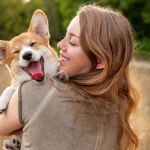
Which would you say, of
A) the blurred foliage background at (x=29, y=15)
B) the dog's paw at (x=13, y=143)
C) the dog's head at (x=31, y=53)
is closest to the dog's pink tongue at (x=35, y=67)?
the dog's head at (x=31, y=53)

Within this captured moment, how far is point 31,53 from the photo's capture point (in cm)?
396

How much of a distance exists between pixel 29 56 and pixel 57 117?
A: 1.61 ft

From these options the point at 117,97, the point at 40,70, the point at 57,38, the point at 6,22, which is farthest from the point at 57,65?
the point at 6,22

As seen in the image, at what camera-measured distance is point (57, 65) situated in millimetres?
4004

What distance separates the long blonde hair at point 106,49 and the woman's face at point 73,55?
1.1 inches

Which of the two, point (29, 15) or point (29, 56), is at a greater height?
point (29, 56)

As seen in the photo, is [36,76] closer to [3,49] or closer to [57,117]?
[57,117]

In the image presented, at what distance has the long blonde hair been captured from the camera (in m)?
3.69

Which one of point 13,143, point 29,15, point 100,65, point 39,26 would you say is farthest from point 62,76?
point 29,15

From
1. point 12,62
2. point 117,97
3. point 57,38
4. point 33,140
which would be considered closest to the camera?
point 33,140

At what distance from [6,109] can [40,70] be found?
0.31m

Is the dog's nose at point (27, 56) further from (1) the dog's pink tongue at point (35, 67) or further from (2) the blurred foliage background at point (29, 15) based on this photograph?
(2) the blurred foliage background at point (29, 15)

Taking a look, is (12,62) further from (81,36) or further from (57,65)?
(81,36)

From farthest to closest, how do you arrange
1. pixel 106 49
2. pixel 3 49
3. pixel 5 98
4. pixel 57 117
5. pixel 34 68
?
pixel 3 49, pixel 34 68, pixel 5 98, pixel 106 49, pixel 57 117
